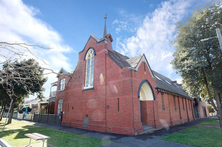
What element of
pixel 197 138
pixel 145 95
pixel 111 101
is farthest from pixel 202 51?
pixel 111 101

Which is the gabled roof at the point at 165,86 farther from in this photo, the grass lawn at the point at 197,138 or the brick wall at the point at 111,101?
the grass lawn at the point at 197,138

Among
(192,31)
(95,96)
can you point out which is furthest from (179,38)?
(95,96)

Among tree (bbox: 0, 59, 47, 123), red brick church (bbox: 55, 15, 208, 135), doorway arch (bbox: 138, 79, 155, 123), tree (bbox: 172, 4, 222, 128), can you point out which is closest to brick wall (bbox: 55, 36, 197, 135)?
red brick church (bbox: 55, 15, 208, 135)

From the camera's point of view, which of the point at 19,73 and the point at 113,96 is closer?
the point at 19,73

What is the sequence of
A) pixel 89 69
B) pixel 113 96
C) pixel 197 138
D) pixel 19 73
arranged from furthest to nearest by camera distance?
pixel 89 69 < pixel 113 96 < pixel 197 138 < pixel 19 73

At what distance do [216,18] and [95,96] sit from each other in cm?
1595

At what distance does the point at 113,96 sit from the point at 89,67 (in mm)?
5547

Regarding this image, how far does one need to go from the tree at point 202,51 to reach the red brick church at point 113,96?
4.28m

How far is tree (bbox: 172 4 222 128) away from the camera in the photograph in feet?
46.2

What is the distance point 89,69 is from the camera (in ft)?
51.7

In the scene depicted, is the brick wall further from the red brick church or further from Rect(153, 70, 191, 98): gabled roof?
Rect(153, 70, 191, 98): gabled roof

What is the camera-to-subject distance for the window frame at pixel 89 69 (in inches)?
596

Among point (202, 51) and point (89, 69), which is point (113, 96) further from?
point (202, 51)

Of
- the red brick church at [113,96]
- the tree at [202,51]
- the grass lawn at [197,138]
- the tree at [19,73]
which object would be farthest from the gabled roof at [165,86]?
the tree at [19,73]
